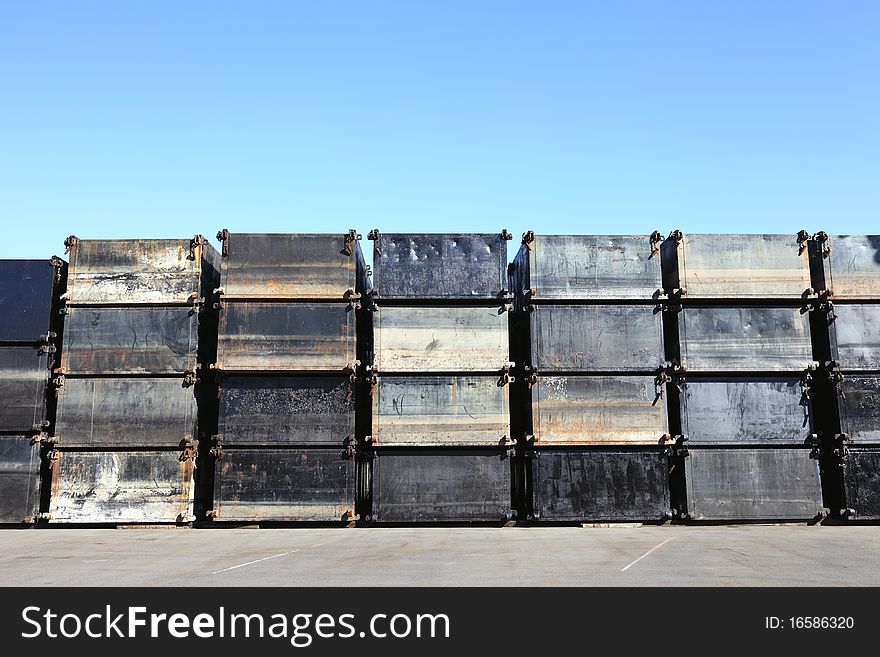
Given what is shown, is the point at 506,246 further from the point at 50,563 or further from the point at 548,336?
the point at 50,563

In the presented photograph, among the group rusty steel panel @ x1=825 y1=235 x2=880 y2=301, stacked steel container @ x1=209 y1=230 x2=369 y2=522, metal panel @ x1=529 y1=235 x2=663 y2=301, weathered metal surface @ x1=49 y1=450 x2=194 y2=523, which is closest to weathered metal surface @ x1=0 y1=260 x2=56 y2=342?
weathered metal surface @ x1=49 y1=450 x2=194 y2=523

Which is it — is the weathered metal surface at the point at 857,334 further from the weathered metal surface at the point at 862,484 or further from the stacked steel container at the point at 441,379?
the stacked steel container at the point at 441,379

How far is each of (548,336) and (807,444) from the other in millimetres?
5185

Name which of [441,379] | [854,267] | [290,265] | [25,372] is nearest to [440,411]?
[441,379]

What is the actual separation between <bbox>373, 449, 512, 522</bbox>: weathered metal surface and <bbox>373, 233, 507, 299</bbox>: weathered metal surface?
9.83ft

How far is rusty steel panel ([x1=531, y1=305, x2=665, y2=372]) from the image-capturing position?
15.7 meters

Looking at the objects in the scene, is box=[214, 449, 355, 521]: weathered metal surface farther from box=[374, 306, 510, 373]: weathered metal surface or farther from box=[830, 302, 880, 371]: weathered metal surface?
box=[830, 302, 880, 371]: weathered metal surface

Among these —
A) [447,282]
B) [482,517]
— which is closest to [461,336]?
[447,282]

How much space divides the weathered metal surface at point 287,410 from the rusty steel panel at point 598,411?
11.9 ft

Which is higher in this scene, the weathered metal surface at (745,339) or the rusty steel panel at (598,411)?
the weathered metal surface at (745,339)

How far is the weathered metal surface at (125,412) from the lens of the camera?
51.0 feet

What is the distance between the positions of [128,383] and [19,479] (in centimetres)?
261

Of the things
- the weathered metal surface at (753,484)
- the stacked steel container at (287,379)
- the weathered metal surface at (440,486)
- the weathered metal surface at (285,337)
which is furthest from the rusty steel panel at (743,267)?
the weathered metal surface at (285,337)

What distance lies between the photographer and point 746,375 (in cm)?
1580
